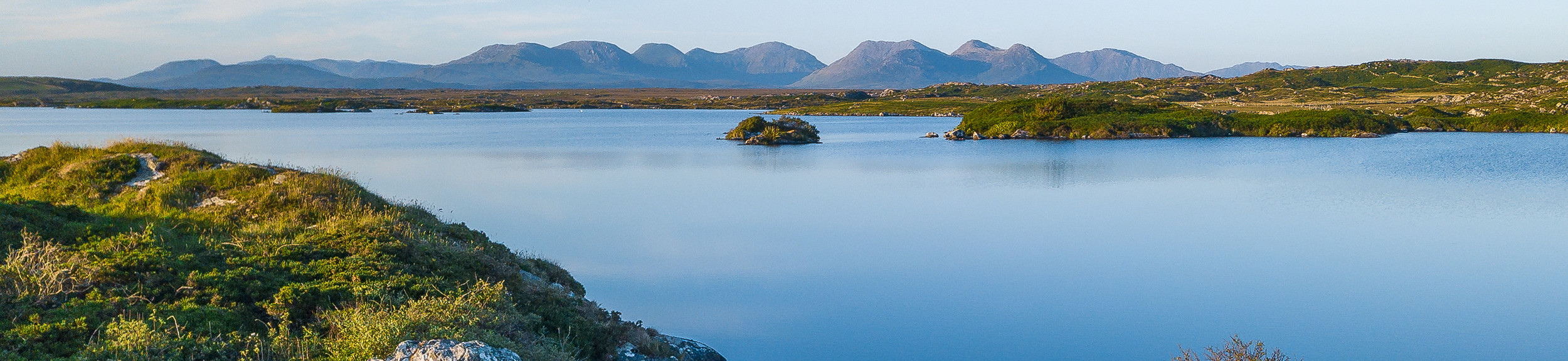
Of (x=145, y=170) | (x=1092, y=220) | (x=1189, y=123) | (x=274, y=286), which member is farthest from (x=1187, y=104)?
(x=274, y=286)

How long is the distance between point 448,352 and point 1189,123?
49.1 m

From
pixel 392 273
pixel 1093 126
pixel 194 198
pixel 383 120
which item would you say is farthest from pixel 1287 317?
pixel 383 120

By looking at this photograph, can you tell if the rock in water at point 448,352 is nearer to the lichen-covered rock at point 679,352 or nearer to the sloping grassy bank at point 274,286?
the sloping grassy bank at point 274,286

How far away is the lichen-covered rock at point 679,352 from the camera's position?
837 centimetres

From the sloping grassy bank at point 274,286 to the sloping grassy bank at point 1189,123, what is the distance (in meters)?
39.2

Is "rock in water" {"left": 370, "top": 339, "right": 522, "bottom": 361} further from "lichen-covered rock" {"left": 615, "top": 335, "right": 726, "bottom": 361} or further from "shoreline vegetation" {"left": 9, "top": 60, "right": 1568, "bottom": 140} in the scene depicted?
"shoreline vegetation" {"left": 9, "top": 60, "right": 1568, "bottom": 140}

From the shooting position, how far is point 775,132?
44.0 meters

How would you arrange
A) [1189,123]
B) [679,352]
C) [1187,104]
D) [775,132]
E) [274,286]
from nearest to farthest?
[274,286]
[679,352]
[775,132]
[1189,123]
[1187,104]

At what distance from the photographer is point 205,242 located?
32.1ft

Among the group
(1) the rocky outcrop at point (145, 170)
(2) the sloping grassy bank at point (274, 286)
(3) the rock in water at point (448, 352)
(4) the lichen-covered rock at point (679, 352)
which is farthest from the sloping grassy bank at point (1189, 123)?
(3) the rock in water at point (448, 352)

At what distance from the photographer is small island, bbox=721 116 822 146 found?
43812 millimetres

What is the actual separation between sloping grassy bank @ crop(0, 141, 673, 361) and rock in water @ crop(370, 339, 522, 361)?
403mm

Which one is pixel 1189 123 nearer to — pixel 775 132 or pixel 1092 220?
pixel 775 132

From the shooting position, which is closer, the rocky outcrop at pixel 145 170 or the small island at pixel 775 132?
the rocky outcrop at pixel 145 170
